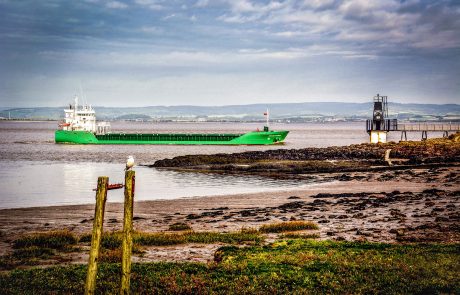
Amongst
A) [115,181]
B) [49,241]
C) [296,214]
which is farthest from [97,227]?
[115,181]

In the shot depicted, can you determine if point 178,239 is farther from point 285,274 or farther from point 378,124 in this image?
point 378,124

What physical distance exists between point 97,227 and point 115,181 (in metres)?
28.8

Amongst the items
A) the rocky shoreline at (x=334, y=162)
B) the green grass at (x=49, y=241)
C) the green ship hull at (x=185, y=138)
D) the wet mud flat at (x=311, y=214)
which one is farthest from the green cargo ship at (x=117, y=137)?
the green grass at (x=49, y=241)

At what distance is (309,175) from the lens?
37.2 m

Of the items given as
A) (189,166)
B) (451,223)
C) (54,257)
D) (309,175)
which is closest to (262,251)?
(54,257)

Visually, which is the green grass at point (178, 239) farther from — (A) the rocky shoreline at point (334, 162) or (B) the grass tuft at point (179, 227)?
(A) the rocky shoreline at point (334, 162)

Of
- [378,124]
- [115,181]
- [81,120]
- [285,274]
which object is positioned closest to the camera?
[285,274]

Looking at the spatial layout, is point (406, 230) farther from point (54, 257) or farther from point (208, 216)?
point (54, 257)

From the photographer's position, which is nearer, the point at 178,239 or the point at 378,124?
the point at 178,239

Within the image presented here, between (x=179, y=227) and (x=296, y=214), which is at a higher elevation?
(x=179, y=227)

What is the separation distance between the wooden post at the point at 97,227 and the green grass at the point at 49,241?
5.62 metres

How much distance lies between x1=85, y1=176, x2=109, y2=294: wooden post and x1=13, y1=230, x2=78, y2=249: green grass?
18.4ft

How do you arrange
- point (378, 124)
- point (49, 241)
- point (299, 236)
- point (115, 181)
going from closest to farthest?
point (49, 241)
point (299, 236)
point (115, 181)
point (378, 124)

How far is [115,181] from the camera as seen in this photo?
36344mm
